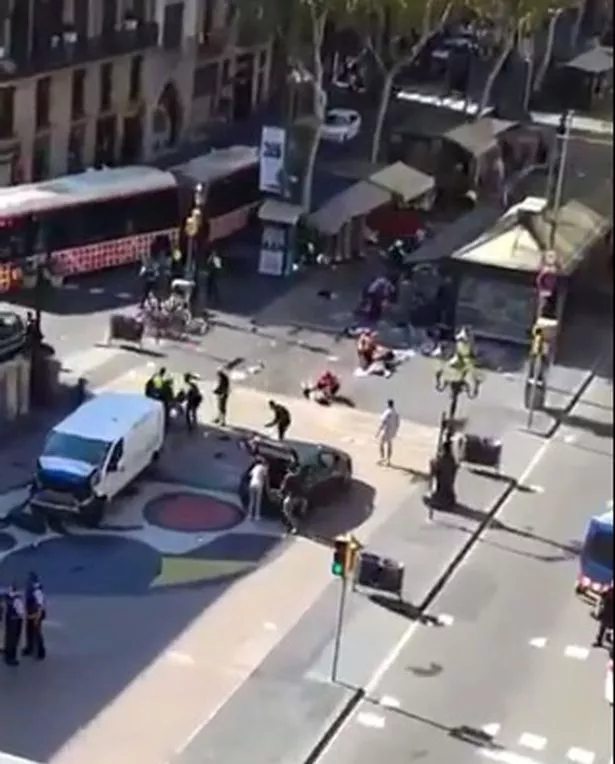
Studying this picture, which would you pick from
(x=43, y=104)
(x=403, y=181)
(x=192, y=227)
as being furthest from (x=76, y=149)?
(x=192, y=227)

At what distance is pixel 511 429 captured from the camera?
4091cm

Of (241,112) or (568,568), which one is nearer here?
(568,568)

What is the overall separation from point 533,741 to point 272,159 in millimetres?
30203

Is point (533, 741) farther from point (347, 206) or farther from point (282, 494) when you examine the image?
point (347, 206)

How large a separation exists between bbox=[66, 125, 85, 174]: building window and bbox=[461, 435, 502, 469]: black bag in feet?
87.1

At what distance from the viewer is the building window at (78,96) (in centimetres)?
6025

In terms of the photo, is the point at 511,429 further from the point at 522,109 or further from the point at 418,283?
the point at 522,109

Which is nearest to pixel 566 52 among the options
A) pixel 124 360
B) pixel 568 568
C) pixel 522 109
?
pixel 522 109

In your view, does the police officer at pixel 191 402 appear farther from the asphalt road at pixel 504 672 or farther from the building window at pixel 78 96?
the building window at pixel 78 96

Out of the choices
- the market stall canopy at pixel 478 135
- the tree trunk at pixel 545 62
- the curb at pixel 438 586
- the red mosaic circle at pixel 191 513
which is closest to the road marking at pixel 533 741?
the curb at pixel 438 586

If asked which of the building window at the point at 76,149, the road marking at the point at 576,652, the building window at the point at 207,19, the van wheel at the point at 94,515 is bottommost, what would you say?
the building window at the point at 76,149

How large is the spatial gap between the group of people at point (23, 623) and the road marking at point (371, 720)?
486cm

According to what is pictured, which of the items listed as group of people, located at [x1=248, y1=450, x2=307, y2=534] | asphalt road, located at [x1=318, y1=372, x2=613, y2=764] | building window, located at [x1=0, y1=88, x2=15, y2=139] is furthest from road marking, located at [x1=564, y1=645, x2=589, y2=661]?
building window, located at [x1=0, y1=88, x2=15, y2=139]

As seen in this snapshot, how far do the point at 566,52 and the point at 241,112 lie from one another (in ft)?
69.9
